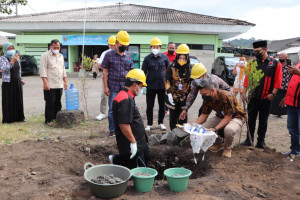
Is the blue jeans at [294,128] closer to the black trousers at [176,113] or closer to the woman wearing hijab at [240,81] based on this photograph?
the woman wearing hijab at [240,81]

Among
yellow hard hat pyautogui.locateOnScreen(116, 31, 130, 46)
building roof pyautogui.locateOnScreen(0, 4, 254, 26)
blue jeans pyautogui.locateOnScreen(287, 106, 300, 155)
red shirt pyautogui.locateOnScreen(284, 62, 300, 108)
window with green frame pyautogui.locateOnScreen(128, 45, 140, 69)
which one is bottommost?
blue jeans pyautogui.locateOnScreen(287, 106, 300, 155)

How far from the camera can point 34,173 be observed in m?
3.51

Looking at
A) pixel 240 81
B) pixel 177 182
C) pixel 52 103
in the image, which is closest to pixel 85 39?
pixel 52 103

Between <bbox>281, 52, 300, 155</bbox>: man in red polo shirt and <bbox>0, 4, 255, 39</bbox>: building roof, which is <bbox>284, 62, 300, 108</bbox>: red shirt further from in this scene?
<bbox>0, 4, 255, 39</bbox>: building roof

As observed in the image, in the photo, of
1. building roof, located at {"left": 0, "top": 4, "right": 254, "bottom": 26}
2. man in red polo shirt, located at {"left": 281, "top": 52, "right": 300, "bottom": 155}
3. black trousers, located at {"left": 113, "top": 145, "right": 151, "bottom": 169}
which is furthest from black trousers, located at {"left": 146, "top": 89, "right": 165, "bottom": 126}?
building roof, located at {"left": 0, "top": 4, "right": 254, "bottom": 26}

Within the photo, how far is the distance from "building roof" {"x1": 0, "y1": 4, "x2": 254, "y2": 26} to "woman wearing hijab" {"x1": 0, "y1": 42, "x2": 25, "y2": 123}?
1482 centimetres

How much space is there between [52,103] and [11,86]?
3.59 feet

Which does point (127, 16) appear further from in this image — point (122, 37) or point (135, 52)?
point (122, 37)

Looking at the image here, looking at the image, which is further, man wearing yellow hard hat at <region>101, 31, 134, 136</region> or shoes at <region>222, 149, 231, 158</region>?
man wearing yellow hard hat at <region>101, 31, 134, 136</region>

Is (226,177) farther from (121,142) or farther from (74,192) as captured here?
(74,192)

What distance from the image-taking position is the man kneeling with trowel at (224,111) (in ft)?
12.8

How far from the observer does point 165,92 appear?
5387mm

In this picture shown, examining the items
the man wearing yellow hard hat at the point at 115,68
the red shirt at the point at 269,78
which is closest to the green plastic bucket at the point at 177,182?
the red shirt at the point at 269,78

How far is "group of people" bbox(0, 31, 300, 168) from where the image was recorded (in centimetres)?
350
